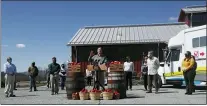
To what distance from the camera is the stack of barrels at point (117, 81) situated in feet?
40.8

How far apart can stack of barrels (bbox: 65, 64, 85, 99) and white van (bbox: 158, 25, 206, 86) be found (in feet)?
20.4

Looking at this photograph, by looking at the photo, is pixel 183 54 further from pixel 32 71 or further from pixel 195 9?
pixel 195 9

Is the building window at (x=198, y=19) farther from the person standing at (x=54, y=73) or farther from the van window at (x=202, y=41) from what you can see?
the person standing at (x=54, y=73)

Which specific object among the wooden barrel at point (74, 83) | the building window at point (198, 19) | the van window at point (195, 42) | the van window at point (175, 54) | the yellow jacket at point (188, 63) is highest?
the building window at point (198, 19)

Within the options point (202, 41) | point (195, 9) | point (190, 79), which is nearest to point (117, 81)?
point (190, 79)

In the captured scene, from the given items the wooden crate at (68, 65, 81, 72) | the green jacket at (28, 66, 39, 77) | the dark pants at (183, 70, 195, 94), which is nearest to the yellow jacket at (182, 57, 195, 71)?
the dark pants at (183, 70, 195, 94)

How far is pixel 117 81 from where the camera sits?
12.5 meters

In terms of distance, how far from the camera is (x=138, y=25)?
36.6 metres

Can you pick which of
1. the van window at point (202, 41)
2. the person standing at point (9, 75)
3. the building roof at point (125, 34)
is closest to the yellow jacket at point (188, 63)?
the van window at point (202, 41)

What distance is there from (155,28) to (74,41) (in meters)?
8.70

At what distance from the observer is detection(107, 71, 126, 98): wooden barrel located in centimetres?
1242

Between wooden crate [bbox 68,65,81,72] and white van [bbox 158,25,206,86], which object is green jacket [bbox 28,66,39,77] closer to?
white van [bbox 158,25,206,86]

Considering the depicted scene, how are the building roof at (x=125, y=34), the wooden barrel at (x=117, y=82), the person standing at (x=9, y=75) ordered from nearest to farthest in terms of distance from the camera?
1. the wooden barrel at (x=117, y=82)
2. the person standing at (x=9, y=75)
3. the building roof at (x=125, y=34)

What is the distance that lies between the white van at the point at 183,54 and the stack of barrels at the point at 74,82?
623 centimetres
